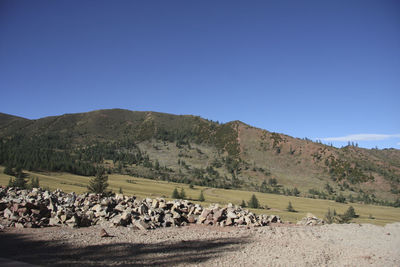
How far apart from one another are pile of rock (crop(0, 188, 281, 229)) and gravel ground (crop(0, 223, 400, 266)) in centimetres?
85

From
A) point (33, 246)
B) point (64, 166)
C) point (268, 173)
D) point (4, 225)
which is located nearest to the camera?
point (33, 246)

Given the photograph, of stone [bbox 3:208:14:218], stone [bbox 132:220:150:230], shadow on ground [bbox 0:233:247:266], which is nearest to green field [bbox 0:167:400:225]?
stone [bbox 3:208:14:218]

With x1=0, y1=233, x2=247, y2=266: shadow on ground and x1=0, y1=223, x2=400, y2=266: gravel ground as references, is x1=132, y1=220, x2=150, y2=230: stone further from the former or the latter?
x1=0, y1=233, x2=247, y2=266: shadow on ground

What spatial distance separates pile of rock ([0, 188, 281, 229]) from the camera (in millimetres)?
13711

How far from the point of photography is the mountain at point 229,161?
11406cm

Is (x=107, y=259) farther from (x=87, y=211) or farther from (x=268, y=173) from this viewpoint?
(x=268, y=173)

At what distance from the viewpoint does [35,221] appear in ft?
43.8

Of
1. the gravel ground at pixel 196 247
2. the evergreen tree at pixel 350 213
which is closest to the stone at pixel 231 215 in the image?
the gravel ground at pixel 196 247

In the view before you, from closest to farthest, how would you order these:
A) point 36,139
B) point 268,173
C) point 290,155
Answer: point 268,173
point 290,155
point 36,139

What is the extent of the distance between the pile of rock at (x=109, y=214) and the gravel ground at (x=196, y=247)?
0.85 metres

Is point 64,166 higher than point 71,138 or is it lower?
lower

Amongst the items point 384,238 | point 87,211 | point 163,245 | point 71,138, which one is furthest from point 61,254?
point 71,138

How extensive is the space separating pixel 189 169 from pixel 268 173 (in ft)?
138

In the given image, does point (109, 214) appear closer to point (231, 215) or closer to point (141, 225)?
point (141, 225)
